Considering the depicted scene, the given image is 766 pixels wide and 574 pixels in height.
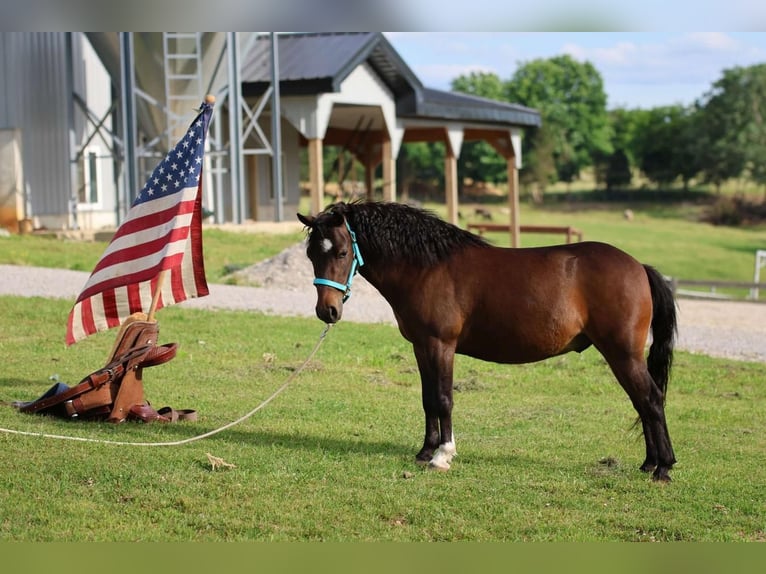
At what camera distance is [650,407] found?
7.59 m

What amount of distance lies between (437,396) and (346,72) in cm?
2052

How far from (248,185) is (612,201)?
42.3m

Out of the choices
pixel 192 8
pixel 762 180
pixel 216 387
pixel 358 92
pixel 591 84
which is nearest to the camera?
pixel 192 8

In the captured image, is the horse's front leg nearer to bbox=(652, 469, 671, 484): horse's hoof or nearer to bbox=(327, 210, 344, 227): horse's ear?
bbox=(327, 210, 344, 227): horse's ear

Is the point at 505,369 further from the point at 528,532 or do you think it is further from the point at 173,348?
the point at 528,532

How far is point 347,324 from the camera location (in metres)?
16.0

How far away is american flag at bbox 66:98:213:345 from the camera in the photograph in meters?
8.89

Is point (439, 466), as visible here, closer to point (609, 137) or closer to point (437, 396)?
point (437, 396)

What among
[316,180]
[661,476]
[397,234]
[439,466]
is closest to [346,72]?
[316,180]

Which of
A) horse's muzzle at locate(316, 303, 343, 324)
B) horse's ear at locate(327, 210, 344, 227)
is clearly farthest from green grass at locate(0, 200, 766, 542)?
horse's ear at locate(327, 210, 344, 227)

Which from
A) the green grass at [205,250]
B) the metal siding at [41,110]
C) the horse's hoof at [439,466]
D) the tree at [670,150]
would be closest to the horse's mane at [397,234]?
the horse's hoof at [439,466]

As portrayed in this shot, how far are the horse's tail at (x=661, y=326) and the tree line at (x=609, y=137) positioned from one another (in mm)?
60773

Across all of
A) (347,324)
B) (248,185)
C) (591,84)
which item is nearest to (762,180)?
(591,84)

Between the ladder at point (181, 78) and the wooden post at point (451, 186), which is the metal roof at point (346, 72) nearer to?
the wooden post at point (451, 186)
